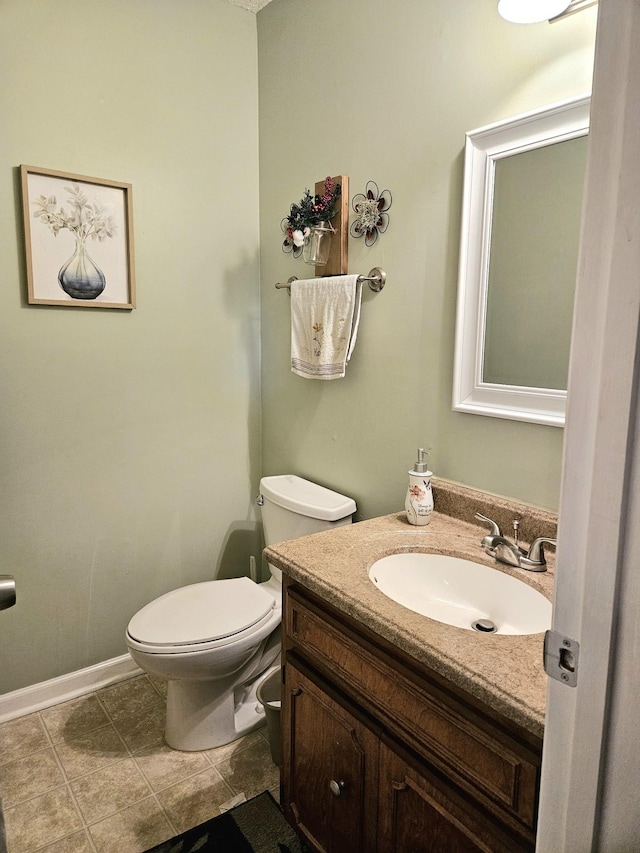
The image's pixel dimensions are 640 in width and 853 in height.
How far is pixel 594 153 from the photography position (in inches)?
19.4

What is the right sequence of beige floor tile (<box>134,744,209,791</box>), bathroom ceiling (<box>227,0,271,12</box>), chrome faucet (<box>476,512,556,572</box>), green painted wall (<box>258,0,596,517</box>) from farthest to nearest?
bathroom ceiling (<box>227,0,271,12</box>), beige floor tile (<box>134,744,209,791</box>), green painted wall (<box>258,0,596,517</box>), chrome faucet (<box>476,512,556,572</box>)

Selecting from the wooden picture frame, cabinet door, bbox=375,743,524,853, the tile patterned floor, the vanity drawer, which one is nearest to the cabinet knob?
cabinet door, bbox=375,743,524,853

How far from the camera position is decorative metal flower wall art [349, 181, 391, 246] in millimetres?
1741

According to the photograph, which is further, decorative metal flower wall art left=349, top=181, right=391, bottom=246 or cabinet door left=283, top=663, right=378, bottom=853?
decorative metal flower wall art left=349, top=181, right=391, bottom=246

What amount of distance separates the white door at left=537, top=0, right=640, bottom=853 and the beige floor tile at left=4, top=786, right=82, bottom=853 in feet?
5.08

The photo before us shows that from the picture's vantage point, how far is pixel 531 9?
120cm

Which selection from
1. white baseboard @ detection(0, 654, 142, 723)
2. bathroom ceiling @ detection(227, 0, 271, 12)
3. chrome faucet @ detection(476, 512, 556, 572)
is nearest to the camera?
chrome faucet @ detection(476, 512, 556, 572)

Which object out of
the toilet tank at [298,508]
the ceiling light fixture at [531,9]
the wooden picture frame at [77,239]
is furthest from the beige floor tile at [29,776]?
the ceiling light fixture at [531,9]

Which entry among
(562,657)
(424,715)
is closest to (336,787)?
(424,715)

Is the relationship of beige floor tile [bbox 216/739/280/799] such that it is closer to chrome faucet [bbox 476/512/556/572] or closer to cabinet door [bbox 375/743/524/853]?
cabinet door [bbox 375/743/524/853]

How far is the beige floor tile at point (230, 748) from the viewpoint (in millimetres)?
1816

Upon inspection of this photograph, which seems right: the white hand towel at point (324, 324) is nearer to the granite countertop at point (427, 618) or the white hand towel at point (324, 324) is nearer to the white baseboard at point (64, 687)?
the granite countertop at point (427, 618)

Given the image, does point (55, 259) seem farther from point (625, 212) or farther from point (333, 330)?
point (625, 212)

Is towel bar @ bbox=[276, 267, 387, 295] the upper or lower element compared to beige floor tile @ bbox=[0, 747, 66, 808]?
upper
